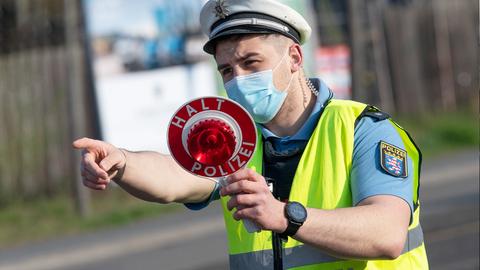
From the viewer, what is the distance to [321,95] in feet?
12.2

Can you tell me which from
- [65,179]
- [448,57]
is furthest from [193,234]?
[448,57]

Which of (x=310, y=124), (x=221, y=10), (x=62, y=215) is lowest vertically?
(x=62, y=215)

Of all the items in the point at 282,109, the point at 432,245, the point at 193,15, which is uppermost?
the point at 193,15

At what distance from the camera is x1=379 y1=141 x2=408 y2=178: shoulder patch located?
134 inches

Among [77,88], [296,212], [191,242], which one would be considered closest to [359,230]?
[296,212]

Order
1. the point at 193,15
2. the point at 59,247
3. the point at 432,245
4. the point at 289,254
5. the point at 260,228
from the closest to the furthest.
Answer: the point at 260,228 < the point at 289,254 < the point at 432,245 < the point at 59,247 < the point at 193,15

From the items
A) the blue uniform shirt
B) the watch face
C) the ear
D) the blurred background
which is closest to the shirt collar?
the blue uniform shirt

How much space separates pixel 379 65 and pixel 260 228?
19.7 m

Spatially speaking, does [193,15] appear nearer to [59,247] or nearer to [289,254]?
[59,247]

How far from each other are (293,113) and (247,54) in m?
0.30

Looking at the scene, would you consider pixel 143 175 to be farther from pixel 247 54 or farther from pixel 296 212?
pixel 296 212

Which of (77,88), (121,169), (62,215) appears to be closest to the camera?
(121,169)

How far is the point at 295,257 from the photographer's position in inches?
139

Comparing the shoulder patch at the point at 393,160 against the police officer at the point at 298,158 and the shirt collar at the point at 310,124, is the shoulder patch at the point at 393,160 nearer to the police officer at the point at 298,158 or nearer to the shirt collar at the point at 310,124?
the police officer at the point at 298,158
